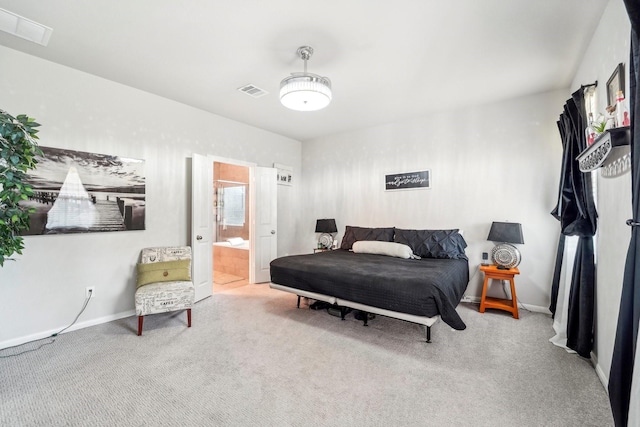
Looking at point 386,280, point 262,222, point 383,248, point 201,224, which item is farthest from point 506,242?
point 201,224

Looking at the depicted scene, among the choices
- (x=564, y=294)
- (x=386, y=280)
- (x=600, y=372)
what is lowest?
(x=600, y=372)

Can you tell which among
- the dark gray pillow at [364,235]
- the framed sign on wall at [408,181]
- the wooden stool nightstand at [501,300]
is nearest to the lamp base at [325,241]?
the dark gray pillow at [364,235]

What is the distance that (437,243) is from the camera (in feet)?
12.5

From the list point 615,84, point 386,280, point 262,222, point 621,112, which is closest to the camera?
point 621,112

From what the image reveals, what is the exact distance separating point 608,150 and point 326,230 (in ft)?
13.2

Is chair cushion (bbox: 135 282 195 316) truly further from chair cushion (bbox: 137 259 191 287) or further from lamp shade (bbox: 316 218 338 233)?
lamp shade (bbox: 316 218 338 233)

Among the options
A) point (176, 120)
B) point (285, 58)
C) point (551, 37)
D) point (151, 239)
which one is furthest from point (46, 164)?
point (551, 37)

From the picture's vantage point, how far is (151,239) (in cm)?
362

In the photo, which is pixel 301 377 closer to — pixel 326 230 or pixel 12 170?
pixel 12 170

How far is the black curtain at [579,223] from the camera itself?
2.31 m

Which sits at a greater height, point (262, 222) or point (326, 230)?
point (262, 222)

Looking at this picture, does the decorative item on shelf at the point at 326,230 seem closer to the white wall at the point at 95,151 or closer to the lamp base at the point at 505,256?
the white wall at the point at 95,151

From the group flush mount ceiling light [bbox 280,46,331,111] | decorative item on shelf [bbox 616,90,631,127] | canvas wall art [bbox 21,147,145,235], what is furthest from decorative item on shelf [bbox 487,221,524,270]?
canvas wall art [bbox 21,147,145,235]

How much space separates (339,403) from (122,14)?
129 inches
